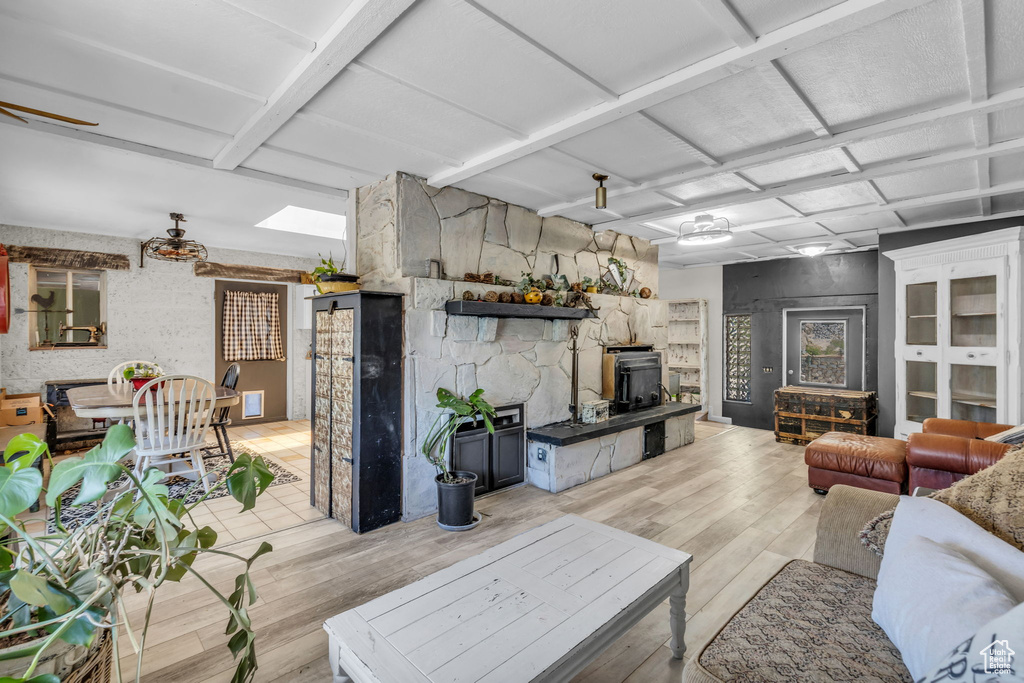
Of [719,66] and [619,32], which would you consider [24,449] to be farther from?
[719,66]

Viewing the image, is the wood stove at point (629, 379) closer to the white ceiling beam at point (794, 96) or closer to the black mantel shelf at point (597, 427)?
the black mantel shelf at point (597, 427)

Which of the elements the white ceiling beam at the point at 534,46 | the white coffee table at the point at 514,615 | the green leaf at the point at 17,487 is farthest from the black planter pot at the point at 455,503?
the green leaf at the point at 17,487

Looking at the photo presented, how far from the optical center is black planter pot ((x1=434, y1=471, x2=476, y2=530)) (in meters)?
3.12

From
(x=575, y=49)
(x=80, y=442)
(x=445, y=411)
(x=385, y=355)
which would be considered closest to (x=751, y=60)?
(x=575, y=49)

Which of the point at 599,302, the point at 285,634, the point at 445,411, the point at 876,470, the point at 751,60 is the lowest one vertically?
the point at 285,634

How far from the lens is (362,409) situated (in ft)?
10.1

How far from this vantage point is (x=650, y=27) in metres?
1.79

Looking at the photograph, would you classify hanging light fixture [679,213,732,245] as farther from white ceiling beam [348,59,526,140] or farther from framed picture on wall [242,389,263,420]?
framed picture on wall [242,389,263,420]

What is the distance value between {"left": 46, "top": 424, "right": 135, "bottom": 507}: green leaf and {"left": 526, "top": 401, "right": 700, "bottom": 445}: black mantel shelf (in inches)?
130

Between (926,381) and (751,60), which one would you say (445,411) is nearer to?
(751,60)

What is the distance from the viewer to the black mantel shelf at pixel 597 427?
12.9ft

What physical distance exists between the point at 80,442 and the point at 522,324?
4818 mm

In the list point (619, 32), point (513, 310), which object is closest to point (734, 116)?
point (619, 32)

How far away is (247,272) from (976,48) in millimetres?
7001
